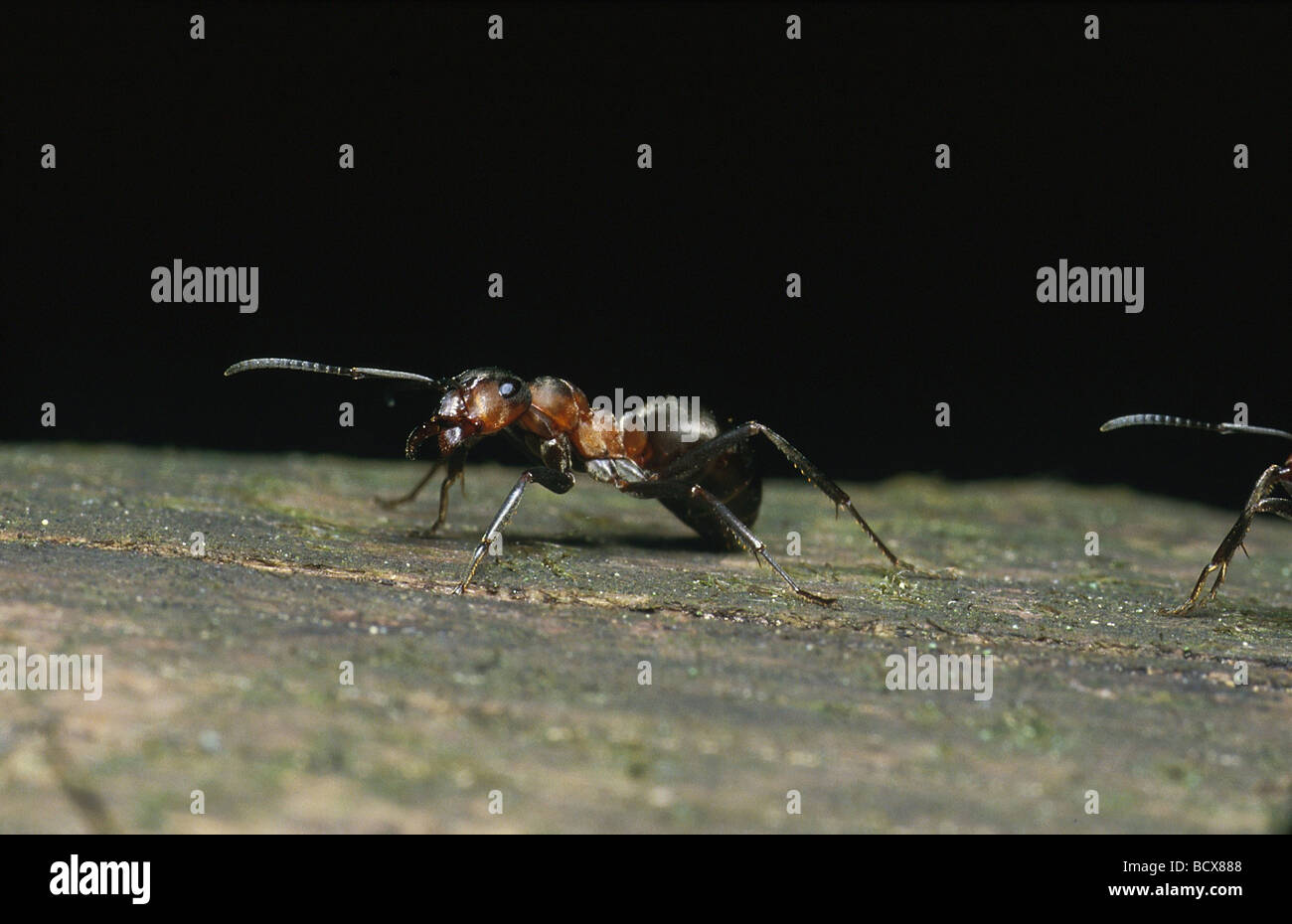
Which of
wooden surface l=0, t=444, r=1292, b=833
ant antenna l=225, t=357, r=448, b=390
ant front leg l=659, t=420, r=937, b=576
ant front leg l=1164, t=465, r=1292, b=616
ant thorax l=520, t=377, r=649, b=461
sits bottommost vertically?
wooden surface l=0, t=444, r=1292, b=833

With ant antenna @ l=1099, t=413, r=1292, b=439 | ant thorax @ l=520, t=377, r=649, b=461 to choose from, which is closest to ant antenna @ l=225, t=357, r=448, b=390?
ant thorax @ l=520, t=377, r=649, b=461

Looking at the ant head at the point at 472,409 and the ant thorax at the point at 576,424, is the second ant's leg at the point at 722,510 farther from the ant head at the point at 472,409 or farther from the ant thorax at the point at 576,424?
the ant head at the point at 472,409

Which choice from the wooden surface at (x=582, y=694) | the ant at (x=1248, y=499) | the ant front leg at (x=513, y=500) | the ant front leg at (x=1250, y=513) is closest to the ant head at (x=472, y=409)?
the ant front leg at (x=513, y=500)

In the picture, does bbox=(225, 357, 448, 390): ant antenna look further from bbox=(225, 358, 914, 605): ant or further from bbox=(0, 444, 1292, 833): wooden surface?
bbox=(0, 444, 1292, 833): wooden surface

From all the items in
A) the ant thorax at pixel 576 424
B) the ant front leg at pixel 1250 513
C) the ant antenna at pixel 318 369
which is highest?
the ant antenna at pixel 318 369

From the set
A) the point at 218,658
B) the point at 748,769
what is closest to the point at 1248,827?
the point at 748,769

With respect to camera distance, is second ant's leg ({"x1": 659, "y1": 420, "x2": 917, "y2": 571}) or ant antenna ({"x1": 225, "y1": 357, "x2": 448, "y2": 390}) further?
second ant's leg ({"x1": 659, "y1": 420, "x2": 917, "y2": 571})
